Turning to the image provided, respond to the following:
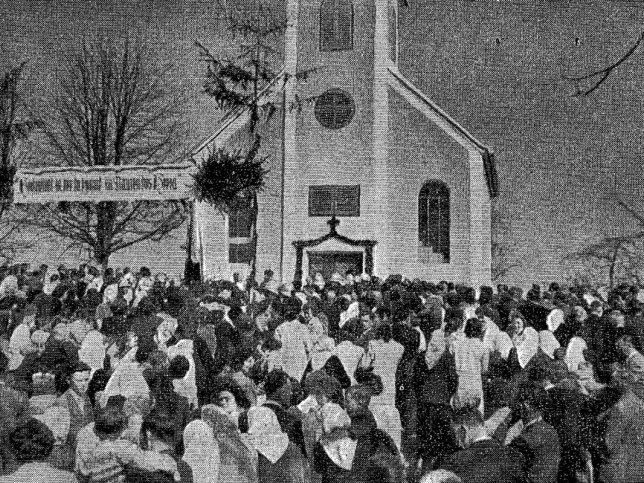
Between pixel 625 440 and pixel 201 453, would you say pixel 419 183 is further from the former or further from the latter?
pixel 201 453

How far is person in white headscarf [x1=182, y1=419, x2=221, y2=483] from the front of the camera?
4.32 metres

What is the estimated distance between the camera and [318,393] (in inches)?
204

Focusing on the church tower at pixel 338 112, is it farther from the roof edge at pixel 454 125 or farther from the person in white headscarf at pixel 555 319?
the person in white headscarf at pixel 555 319

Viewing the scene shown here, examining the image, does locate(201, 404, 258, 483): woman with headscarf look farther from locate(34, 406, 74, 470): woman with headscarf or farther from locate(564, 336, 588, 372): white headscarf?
locate(564, 336, 588, 372): white headscarf

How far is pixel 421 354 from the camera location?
769 centimetres

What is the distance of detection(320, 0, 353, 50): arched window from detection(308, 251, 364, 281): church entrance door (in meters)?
5.67

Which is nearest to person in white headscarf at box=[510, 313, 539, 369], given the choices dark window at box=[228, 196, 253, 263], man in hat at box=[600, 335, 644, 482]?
man in hat at box=[600, 335, 644, 482]

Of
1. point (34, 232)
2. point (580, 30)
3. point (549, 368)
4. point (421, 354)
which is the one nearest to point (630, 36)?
point (580, 30)

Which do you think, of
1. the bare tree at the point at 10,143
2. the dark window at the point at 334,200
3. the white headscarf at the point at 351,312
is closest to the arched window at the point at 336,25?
the dark window at the point at 334,200

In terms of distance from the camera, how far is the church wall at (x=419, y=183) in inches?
771

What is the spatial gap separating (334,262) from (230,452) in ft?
50.6

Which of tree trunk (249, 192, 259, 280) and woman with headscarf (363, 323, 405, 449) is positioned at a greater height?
tree trunk (249, 192, 259, 280)

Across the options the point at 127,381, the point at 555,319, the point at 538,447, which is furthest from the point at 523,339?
the point at 127,381

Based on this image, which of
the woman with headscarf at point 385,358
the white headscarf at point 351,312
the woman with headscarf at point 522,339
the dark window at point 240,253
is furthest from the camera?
the dark window at point 240,253
